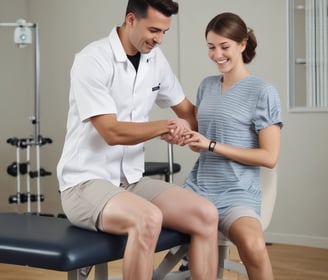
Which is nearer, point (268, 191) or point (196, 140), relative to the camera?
point (196, 140)

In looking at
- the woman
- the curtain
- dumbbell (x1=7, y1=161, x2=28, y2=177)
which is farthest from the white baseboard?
the woman

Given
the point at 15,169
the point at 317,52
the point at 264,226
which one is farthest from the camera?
the point at 15,169

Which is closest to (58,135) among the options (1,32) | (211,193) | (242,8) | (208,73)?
(1,32)

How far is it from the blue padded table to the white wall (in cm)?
207

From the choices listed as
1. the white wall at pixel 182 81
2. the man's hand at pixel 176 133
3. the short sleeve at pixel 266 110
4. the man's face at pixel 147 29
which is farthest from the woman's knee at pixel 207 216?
the white wall at pixel 182 81

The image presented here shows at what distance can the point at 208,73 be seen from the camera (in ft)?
14.5

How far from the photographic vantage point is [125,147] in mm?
2270

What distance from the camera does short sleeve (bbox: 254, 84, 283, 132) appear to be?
87.5 inches

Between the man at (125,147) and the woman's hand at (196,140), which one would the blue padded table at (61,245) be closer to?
the man at (125,147)

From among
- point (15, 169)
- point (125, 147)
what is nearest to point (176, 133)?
point (125, 147)

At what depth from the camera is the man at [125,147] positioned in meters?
2.02

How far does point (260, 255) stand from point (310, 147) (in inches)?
81.3

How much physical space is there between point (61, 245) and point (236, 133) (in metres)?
0.72

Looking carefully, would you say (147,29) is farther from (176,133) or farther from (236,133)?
(236,133)
